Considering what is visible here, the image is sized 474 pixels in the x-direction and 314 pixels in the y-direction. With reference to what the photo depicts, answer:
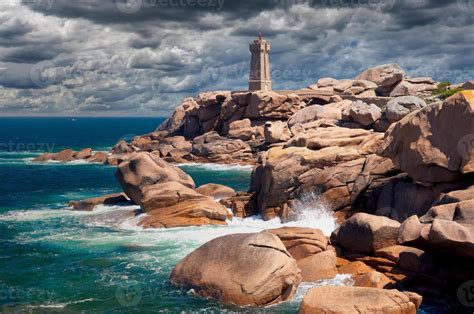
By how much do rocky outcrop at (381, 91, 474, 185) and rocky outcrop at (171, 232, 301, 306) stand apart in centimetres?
883

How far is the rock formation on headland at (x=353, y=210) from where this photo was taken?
20562 millimetres

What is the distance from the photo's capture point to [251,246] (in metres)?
21.9

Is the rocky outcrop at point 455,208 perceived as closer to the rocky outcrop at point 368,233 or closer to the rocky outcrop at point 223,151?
the rocky outcrop at point 368,233

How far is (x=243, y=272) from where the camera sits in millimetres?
20984

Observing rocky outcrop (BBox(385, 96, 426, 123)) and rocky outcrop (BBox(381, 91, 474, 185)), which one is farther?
rocky outcrop (BBox(385, 96, 426, 123))

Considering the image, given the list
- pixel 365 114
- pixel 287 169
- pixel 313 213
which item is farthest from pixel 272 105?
pixel 313 213

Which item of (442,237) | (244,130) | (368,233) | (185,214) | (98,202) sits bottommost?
(244,130)

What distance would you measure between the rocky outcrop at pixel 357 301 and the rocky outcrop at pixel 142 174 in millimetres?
21544

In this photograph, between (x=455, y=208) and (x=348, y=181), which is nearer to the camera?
(x=455, y=208)

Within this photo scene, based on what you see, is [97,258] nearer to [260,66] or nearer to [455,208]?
[455,208]

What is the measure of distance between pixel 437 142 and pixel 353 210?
7.61 m

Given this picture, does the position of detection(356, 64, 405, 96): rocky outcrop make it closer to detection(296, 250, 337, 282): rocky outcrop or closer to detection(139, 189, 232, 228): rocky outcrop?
detection(139, 189, 232, 228): rocky outcrop

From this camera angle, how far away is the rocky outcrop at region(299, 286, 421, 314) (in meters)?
17.6

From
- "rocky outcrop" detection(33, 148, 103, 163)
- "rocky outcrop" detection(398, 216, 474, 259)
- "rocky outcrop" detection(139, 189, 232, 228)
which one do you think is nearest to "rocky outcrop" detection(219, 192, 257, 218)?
"rocky outcrop" detection(139, 189, 232, 228)
